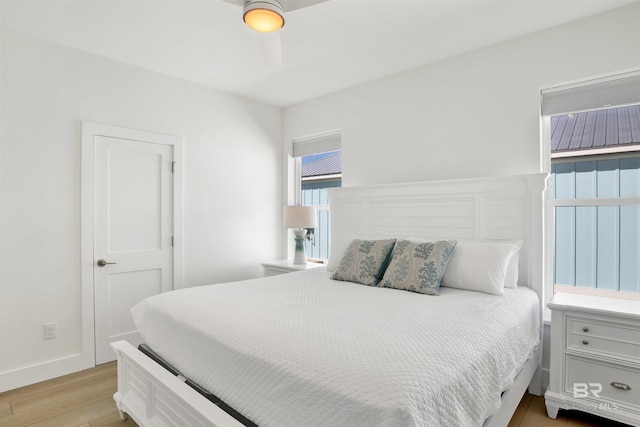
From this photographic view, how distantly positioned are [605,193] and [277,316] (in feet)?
7.59

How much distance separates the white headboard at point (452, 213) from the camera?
2.40 metres

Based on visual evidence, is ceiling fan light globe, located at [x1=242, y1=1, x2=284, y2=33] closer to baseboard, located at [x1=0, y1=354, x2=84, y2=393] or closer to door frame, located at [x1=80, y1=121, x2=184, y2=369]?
door frame, located at [x1=80, y1=121, x2=184, y2=369]

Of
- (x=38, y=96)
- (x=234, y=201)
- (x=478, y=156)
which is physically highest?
(x=38, y=96)

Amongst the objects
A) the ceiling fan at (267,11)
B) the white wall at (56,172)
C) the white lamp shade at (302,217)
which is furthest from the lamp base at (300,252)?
the ceiling fan at (267,11)

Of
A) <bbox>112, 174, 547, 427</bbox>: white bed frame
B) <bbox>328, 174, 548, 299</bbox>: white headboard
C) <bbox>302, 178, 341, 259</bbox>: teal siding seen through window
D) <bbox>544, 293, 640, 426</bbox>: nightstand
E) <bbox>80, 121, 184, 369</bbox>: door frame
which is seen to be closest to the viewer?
<bbox>112, 174, 547, 427</bbox>: white bed frame

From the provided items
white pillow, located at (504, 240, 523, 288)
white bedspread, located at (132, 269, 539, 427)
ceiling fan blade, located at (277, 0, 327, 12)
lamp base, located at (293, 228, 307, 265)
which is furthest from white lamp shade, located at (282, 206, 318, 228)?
ceiling fan blade, located at (277, 0, 327, 12)

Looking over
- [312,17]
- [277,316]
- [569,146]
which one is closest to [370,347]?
[277,316]

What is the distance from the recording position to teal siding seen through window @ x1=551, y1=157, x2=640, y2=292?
2275 mm

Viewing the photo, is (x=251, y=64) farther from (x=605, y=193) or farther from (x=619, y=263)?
(x=619, y=263)

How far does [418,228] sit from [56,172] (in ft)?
9.56

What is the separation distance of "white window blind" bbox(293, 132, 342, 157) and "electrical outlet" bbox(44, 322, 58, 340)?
113 inches

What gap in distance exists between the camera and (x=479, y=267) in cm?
221

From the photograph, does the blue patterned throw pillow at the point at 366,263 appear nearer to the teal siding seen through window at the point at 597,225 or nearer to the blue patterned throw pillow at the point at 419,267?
the blue patterned throw pillow at the point at 419,267

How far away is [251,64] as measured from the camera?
3059mm
